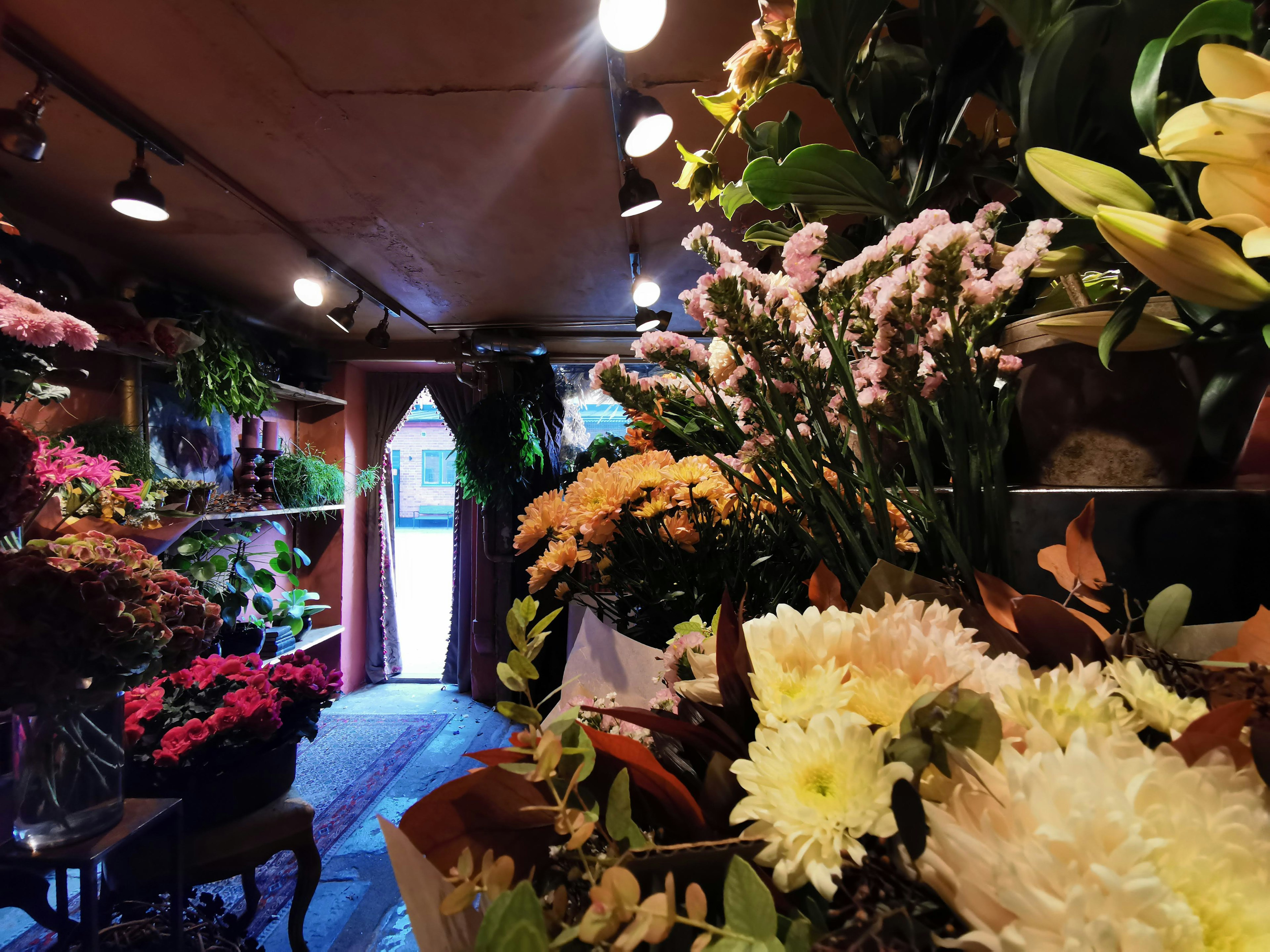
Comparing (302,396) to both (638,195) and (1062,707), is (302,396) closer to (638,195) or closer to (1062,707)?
(638,195)

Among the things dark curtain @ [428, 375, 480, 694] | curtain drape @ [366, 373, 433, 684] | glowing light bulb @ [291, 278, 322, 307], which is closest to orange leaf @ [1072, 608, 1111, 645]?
glowing light bulb @ [291, 278, 322, 307]

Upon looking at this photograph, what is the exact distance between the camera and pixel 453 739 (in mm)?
3746

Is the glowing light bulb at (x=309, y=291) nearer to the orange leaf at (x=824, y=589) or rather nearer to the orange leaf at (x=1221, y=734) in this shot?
the orange leaf at (x=824, y=589)

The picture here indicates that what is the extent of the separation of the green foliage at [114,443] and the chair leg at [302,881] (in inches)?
70.0

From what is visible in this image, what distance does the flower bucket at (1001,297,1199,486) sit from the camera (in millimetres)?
443

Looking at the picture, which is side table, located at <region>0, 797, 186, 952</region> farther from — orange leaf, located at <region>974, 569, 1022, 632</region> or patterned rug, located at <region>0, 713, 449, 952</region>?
orange leaf, located at <region>974, 569, 1022, 632</region>

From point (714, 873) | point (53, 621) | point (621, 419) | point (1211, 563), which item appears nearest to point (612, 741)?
Answer: point (714, 873)

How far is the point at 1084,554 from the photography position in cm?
33

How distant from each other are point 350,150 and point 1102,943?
7.84ft

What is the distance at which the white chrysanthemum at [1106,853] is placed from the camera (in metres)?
0.14

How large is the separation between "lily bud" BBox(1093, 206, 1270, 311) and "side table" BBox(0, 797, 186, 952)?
153cm

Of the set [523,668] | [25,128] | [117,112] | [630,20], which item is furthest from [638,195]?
[523,668]

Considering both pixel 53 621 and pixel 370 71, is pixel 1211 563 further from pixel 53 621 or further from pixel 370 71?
pixel 370 71

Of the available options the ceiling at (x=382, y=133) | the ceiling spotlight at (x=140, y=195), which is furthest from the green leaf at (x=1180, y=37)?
the ceiling spotlight at (x=140, y=195)
